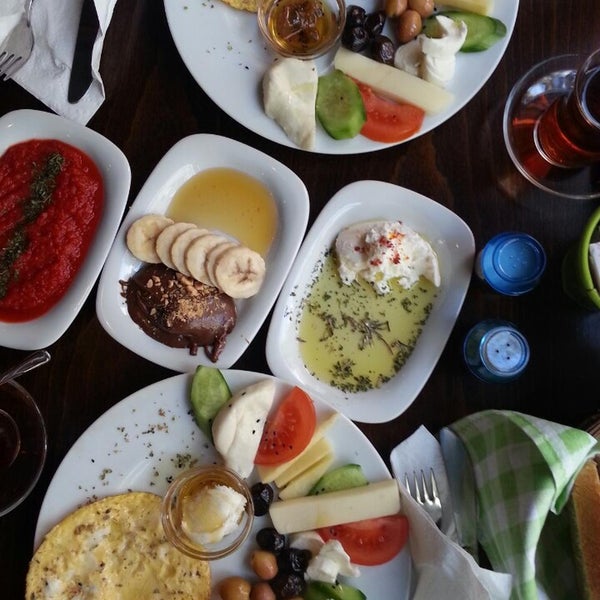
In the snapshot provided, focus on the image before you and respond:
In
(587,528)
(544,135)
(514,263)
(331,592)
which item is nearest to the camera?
(587,528)

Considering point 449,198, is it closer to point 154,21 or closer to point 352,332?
point 352,332

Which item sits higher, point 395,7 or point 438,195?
point 395,7

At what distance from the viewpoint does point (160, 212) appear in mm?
2219

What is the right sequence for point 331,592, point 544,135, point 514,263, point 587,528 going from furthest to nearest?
point 544,135 → point 514,263 → point 331,592 → point 587,528

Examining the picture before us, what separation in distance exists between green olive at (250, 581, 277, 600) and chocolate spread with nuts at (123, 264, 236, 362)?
672 mm

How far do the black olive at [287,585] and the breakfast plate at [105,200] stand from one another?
958mm

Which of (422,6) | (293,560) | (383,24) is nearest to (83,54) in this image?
(383,24)

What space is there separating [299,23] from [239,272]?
0.80 m

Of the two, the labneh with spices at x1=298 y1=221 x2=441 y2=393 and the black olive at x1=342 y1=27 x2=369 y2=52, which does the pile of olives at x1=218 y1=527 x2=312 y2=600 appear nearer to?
the labneh with spices at x1=298 y1=221 x2=441 y2=393

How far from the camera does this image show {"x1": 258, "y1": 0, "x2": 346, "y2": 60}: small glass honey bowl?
2.19 meters

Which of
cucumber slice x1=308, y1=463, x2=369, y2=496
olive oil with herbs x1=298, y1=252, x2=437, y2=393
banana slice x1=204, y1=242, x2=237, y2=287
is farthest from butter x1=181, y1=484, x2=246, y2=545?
banana slice x1=204, y1=242, x2=237, y2=287

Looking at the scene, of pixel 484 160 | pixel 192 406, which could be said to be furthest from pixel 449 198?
pixel 192 406

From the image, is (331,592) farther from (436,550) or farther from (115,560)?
(115,560)

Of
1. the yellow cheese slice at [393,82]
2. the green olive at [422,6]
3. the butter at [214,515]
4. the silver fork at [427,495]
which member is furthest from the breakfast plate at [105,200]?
the silver fork at [427,495]
